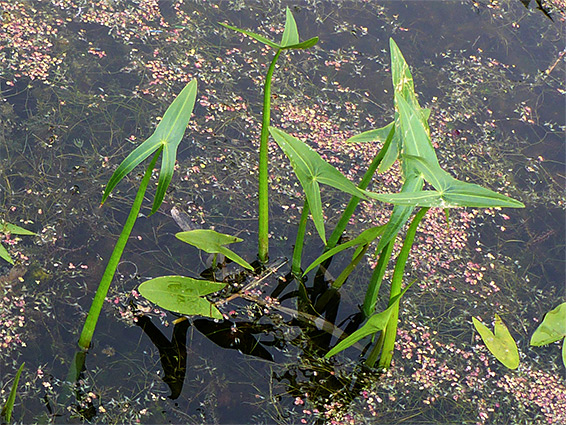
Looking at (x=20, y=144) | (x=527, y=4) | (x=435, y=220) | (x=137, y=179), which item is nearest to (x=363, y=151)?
(x=435, y=220)

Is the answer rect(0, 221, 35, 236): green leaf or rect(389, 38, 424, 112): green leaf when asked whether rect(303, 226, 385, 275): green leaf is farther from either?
rect(0, 221, 35, 236): green leaf

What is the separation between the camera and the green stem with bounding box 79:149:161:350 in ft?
5.56

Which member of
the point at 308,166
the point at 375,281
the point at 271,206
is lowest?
the point at 271,206

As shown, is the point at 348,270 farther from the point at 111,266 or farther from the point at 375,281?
the point at 111,266

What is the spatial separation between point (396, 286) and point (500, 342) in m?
0.64

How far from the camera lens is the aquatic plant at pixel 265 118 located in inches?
69.8

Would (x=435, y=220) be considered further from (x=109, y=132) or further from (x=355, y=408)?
(x=109, y=132)

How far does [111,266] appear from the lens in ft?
5.81

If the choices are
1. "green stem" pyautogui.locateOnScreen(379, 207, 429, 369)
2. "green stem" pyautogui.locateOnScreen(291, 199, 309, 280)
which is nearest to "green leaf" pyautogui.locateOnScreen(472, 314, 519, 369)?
"green stem" pyautogui.locateOnScreen(379, 207, 429, 369)

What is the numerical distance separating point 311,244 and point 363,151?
61cm

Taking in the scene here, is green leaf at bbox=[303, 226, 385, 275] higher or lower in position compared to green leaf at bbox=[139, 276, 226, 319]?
higher

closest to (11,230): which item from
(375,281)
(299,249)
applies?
(299,249)

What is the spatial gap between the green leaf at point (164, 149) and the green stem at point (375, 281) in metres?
0.71

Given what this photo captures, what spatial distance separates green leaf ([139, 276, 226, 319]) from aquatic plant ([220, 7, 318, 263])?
306 millimetres
